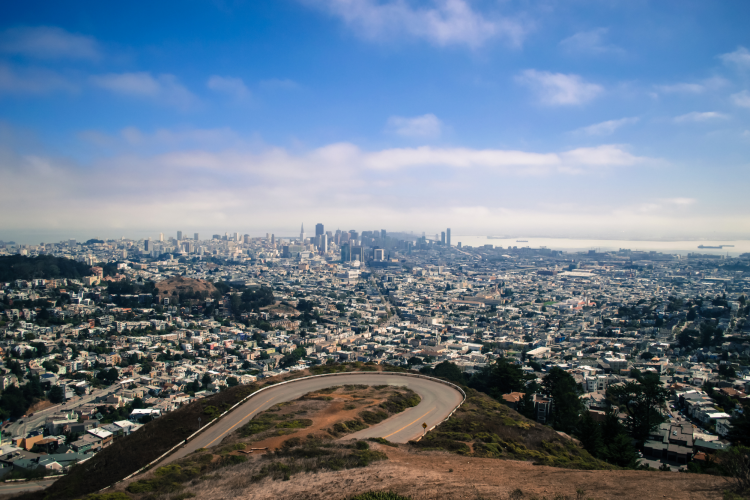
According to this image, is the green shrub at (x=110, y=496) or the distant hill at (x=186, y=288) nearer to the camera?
the green shrub at (x=110, y=496)

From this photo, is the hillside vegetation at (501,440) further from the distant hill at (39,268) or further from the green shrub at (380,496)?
the distant hill at (39,268)

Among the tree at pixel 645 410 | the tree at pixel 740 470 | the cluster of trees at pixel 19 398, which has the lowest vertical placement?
the cluster of trees at pixel 19 398

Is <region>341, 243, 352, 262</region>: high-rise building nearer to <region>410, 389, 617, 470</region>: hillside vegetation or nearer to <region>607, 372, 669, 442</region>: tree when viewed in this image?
<region>607, 372, 669, 442</region>: tree

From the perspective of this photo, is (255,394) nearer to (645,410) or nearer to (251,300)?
(645,410)

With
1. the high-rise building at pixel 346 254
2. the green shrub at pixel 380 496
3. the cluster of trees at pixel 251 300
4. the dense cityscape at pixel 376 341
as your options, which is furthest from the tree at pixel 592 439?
the high-rise building at pixel 346 254

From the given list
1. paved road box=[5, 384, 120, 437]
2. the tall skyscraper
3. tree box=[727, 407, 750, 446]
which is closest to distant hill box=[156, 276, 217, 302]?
paved road box=[5, 384, 120, 437]

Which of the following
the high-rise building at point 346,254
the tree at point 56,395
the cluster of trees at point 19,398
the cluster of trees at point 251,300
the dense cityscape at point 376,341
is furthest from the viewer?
the high-rise building at point 346,254
